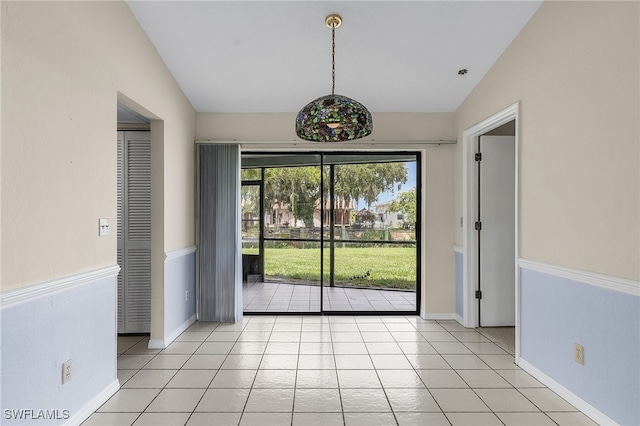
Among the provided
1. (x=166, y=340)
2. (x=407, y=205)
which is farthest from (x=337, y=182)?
(x=166, y=340)

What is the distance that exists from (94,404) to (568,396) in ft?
10.4

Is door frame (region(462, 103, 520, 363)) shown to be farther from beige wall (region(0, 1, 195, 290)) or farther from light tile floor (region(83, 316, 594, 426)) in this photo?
beige wall (region(0, 1, 195, 290))

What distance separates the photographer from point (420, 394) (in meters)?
2.53

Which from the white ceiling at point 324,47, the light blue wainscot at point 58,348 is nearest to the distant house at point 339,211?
the white ceiling at point 324,47

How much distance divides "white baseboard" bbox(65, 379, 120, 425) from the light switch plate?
1.07 m

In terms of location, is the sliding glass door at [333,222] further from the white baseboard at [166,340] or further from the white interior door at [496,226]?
the white baseboard at [166,340]

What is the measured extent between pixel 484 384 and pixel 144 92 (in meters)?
3.58

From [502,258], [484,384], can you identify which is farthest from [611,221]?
[502,258]

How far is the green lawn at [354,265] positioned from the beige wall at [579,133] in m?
1.76

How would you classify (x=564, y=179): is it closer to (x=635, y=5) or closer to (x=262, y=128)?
(x=635, y=5)

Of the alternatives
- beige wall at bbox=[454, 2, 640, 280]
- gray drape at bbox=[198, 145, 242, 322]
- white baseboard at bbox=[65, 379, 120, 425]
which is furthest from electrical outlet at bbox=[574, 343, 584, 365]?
gray drape at bbox=[198, 145, 242, 322]

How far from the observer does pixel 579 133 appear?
237 centimetres

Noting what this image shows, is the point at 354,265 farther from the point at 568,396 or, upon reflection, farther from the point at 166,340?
the point at 568,396

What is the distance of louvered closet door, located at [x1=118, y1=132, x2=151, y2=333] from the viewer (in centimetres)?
359
